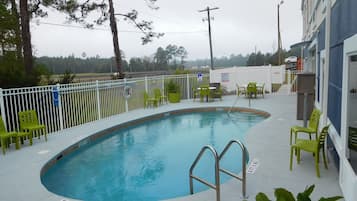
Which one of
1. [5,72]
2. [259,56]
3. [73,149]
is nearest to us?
[73,149]

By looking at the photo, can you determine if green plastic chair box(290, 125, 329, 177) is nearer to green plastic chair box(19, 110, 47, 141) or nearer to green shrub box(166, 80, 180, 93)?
green plastic chair box(19, 110, 47, 141)

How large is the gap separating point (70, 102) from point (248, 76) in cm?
989

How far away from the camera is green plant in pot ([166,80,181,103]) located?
43.6 feet

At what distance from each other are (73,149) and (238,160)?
4.02 meters

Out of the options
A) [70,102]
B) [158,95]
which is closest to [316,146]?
[70,102]

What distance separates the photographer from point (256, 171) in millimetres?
4316

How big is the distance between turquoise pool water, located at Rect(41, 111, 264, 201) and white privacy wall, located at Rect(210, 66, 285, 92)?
5724 mm

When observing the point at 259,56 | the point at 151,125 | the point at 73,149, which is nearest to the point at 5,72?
the point at 73,149

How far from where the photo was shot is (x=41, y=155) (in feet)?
18.8

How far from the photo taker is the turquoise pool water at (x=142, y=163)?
4.61 m

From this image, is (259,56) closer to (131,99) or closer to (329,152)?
(131,99)

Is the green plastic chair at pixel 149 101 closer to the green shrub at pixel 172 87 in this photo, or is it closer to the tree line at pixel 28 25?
the green shrub at pixel 172 87

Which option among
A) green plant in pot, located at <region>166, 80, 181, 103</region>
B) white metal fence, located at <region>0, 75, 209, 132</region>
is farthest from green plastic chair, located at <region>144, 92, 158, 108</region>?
green plant in pot, located at <region>166, 80, 181, 103</region>

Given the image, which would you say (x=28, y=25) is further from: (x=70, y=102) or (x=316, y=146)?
(x=316, y=146)
